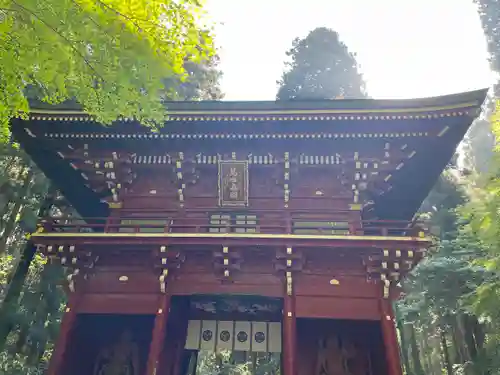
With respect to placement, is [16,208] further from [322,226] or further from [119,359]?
[322,226]

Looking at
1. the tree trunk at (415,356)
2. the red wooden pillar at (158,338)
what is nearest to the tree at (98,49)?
the red wooden pillar at (158,338)

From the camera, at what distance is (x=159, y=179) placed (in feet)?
38.5

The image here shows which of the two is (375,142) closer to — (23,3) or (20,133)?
(23,3)

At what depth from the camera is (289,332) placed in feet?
29.9

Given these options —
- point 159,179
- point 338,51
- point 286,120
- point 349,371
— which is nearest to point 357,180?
point 286,120

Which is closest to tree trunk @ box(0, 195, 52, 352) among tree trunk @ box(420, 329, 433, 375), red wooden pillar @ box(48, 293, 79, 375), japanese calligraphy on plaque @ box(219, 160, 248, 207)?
red wooden pillar @ box(48, 293, 79, 375)

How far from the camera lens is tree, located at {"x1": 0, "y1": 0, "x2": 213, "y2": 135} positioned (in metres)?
5.35

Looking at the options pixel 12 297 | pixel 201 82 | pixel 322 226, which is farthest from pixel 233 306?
pixel 201 82

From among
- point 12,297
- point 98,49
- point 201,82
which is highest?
point 201,82

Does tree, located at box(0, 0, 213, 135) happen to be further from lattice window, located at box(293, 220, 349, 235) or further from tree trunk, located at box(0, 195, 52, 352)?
tree trunk, located at box(0, 195, 52, 352)

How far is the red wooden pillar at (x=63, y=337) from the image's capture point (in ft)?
29.6

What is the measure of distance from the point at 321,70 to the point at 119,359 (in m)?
22.0

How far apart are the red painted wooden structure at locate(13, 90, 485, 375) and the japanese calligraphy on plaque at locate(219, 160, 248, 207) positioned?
31mm

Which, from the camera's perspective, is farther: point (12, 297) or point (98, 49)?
point (12, 297)
